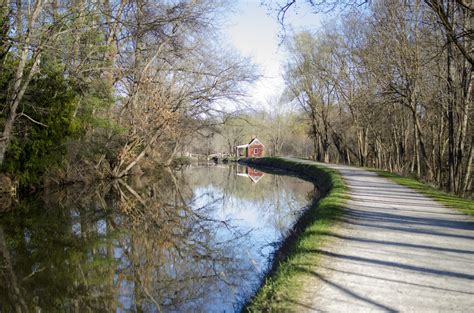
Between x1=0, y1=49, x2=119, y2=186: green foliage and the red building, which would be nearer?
x1=0, y1=49, x2=119, y2=186: green foliage

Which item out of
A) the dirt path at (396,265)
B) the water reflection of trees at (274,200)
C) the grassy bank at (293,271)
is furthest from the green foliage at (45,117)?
the dirt path at (396,265)

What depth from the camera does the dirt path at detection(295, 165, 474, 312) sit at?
197 inches

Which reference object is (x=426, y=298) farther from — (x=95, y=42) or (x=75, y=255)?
(x=95, y=42)

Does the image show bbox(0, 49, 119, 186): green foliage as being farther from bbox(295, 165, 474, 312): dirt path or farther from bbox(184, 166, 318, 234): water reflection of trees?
bbox(295, 165, 474, 312): dirt path

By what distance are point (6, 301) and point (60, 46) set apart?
1100 cm

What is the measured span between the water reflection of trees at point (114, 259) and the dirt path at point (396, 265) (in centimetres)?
223

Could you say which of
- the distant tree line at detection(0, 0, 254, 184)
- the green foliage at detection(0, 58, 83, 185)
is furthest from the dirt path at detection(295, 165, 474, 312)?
the green foliage at detection(0, 58, 83, 185)

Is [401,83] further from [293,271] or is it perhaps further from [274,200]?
[293,271]

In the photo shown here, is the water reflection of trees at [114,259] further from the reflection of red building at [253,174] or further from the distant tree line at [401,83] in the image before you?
the reflection of red building at [253,174]

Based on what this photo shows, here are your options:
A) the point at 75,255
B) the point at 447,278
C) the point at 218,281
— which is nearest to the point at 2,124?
the point at 75,255

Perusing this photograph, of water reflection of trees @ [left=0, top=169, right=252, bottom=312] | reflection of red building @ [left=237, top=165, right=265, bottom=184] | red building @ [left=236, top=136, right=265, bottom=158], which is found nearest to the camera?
water reflection of trees @ [left=0, top=169, right=252, bottom=312]

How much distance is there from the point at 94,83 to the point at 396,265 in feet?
61.8

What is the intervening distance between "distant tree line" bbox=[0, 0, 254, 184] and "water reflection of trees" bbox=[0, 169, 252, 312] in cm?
383

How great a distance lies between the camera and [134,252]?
10320 millimetres
